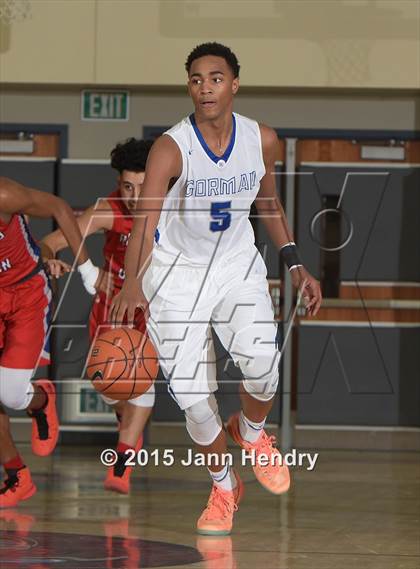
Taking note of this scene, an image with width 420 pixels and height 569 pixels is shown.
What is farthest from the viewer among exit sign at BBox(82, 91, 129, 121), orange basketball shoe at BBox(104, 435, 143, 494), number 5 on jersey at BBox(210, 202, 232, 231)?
exit sign at BBox(82, 91, 129, 121)

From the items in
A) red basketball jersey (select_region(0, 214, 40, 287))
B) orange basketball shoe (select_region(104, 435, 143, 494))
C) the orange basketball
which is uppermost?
red basketball jersey (select_region(0, 214, 40, 287))

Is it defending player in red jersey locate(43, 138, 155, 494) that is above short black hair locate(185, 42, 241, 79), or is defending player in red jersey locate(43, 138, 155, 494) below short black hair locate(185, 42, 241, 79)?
below

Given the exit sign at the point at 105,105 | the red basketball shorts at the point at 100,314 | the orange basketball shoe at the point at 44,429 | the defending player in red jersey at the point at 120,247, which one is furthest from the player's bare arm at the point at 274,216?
the exit sign at the point at 105,105

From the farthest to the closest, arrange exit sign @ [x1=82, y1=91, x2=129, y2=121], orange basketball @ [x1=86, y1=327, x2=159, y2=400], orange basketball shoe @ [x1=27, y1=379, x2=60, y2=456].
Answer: exit sign @ [x1=82, y1=91, x2=129, y2=121] → orange basketball shoe @ [x1=27, y1=379, x2=60, y2=456] → orange basketball @ [x1=86, y1=327, x2=159, y2=400]

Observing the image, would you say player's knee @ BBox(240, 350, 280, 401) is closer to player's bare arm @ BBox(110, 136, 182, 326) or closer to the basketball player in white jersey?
the basketball player in white jersey

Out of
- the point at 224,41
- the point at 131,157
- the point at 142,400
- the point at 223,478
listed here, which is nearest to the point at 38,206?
the point at 131,157

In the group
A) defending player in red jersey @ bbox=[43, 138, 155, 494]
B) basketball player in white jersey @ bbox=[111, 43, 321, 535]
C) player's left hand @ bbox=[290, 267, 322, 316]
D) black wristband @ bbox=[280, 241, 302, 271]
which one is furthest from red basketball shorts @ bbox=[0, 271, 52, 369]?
player's left hand @ bbox=[290, 267, 322, 316]

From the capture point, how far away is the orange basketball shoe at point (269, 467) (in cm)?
490

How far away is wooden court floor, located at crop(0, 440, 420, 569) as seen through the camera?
4438 mm

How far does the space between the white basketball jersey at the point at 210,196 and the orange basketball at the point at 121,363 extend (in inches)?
22.2

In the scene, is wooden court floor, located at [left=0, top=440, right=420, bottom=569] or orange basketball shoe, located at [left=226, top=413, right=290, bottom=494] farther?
orange basketball shoe, located at [left=226, top=413, right=290, bottom=494]

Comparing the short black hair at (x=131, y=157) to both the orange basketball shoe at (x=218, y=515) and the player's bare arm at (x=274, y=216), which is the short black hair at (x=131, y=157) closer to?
the player's bare arm at (x=274, y=216)

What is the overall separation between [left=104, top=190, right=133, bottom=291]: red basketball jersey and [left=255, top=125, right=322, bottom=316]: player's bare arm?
5.06ft

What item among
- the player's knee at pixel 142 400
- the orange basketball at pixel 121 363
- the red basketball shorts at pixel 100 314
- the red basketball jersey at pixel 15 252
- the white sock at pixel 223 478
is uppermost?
the red basketball jersey at pixel 15 252
